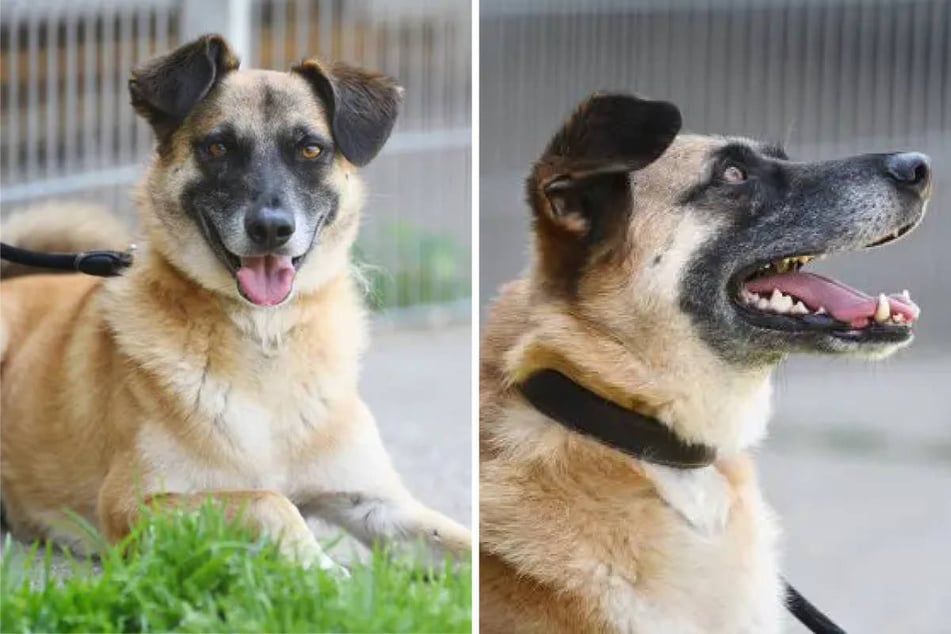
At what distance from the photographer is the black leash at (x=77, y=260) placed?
8.37ft

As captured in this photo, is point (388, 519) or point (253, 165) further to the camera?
point (388, 519)

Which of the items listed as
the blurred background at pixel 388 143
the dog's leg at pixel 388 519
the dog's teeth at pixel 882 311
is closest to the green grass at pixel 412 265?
the blurred background at pixel 388 143

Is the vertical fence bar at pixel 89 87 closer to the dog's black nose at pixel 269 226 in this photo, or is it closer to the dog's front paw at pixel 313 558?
the dog's black nose at pixel 269 226

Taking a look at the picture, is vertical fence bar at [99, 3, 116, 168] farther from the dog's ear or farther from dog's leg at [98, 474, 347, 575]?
the dog's ear

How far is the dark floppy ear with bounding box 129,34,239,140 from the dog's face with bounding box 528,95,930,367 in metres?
0.58

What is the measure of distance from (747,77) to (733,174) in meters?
0.35

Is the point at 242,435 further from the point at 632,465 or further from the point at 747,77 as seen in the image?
the point at 747,77

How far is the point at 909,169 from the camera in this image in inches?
85.7

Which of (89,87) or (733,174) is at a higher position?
(89,87)

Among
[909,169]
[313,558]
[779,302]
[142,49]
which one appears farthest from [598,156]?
[142,49]

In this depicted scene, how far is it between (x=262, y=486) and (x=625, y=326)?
2.27 feet

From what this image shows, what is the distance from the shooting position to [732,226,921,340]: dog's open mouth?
7.24ft

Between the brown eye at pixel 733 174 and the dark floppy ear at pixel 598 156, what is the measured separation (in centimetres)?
10

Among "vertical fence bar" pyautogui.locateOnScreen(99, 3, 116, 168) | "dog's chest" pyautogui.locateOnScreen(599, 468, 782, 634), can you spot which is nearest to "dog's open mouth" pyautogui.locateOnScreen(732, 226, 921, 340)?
"dog's chest" pyautogui.locateOnScreen(599, 468, 782, 634)
